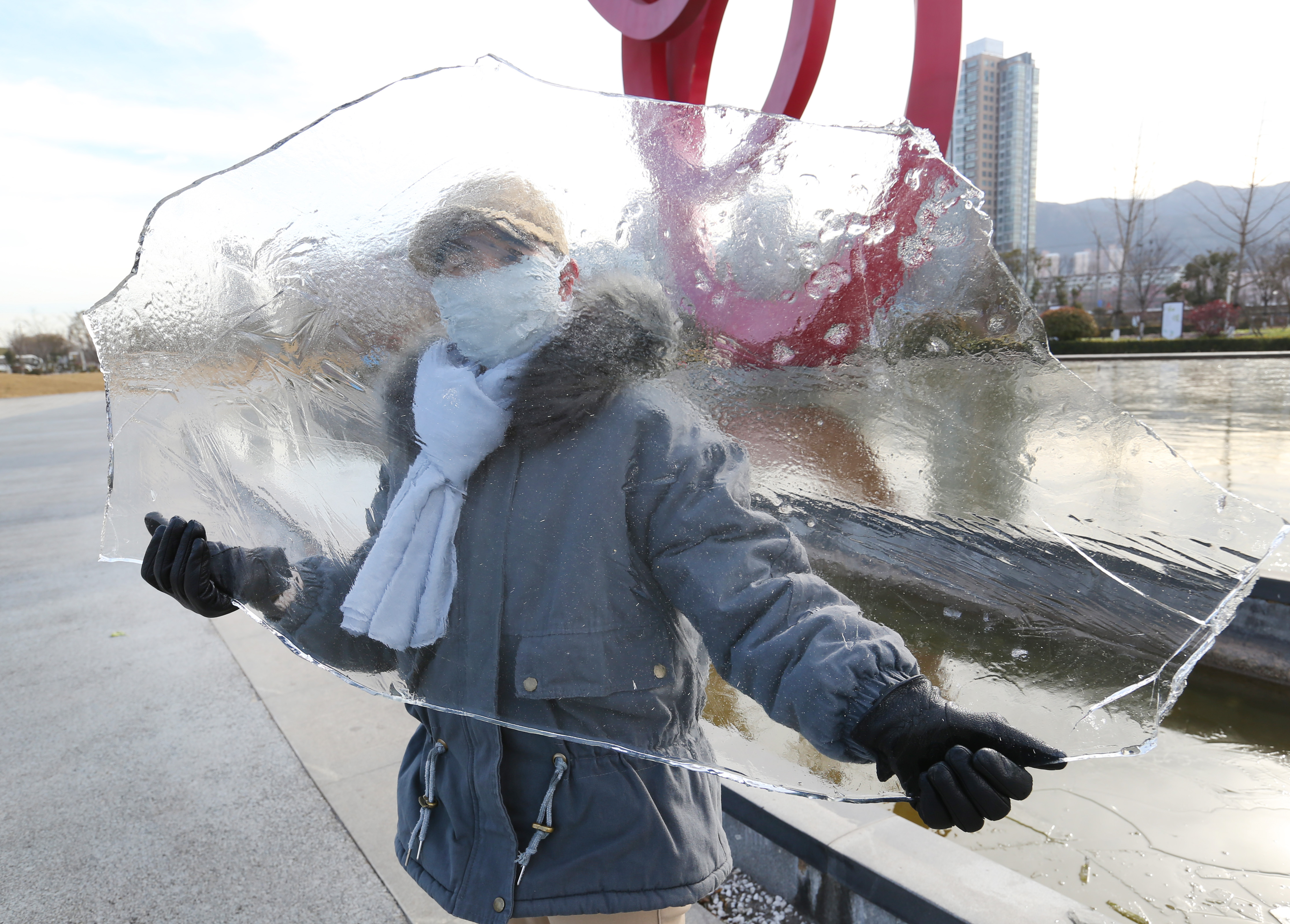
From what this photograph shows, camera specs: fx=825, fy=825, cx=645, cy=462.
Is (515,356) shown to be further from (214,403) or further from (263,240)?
(214,403)

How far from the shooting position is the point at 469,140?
1.05m

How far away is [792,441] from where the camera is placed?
1.06m

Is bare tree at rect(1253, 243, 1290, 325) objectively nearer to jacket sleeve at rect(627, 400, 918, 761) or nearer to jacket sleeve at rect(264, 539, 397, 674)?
jacket sleeve at rect(627, 400, 918, 761)

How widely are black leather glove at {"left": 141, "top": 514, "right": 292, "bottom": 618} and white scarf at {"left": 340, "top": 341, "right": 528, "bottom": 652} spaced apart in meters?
0.30

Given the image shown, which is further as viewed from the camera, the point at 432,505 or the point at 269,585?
the point at 269,585

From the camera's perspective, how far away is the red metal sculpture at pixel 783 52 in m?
3.28

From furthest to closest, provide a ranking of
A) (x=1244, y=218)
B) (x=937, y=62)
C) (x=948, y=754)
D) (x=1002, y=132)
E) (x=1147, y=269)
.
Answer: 1. (x=1002, y=132)
2. (x=1147, y=269)
3. (x=1244, y=218)
4. (x=937, y=62)
5. (x=948, y=754)

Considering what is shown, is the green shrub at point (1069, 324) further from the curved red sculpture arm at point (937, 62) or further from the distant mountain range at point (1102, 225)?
the distant mountain range at point (1102, 225)

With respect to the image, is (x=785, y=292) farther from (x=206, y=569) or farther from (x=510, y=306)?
(x=206, y=569)

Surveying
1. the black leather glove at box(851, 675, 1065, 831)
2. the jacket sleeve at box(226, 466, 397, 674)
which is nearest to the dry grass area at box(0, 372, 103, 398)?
the jacket sleeve at box(226, 466, 397, 674)

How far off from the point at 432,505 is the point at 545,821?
525 mm

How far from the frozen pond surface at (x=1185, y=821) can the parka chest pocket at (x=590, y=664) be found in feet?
4.76

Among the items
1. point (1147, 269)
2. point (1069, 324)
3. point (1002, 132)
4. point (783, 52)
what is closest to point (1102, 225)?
point (1002, 132)

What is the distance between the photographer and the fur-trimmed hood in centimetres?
99
